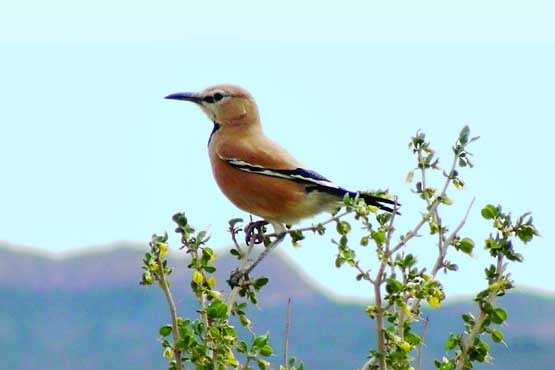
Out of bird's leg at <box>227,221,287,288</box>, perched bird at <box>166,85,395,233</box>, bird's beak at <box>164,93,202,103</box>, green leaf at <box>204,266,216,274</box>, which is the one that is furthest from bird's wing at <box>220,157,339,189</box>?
green leaf at <box>204,266,216,274</box>

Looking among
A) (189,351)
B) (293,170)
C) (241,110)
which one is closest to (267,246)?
(293,170)

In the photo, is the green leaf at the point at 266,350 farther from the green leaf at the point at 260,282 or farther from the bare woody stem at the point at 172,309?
the green leaf at the point at 260,282

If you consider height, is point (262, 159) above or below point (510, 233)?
above

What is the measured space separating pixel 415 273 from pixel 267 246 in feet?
4.77

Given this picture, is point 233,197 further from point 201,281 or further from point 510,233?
point 510,233

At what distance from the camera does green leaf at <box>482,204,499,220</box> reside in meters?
3.41

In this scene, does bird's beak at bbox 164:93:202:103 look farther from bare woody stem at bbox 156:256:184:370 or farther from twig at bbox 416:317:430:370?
twig at bbox 416:317:430:370

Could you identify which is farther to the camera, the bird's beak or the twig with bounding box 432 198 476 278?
the bird's beak

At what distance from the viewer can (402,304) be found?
3271 mm

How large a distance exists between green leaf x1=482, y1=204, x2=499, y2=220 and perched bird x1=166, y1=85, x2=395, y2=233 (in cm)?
126

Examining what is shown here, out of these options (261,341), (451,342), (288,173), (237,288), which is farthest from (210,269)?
(288,173)

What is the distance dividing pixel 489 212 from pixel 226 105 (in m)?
2.24

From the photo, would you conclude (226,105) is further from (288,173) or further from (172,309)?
(172,309)

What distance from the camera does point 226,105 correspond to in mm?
5402
